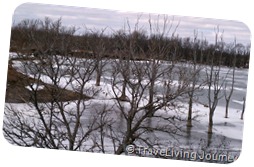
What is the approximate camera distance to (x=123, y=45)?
416cm

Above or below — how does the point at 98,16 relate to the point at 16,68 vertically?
above

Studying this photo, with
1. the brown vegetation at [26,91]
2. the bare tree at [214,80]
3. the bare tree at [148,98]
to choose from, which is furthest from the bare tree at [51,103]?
the bare tree at [214,80]

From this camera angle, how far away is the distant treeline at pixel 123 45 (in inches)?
162

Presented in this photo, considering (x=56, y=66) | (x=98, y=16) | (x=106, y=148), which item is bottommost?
(x=106, y=148)

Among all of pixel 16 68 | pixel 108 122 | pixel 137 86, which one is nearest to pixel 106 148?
pixel 108 122

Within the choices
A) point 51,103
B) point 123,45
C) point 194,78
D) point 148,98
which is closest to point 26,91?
point 51,103

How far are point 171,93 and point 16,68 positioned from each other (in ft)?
3.49

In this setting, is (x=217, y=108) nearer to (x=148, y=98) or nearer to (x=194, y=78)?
(x=194, y=78)

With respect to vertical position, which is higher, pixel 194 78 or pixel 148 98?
pixel 194 78

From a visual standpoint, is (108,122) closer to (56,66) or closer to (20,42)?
(56,66)

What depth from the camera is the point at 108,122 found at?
13.5 feet
